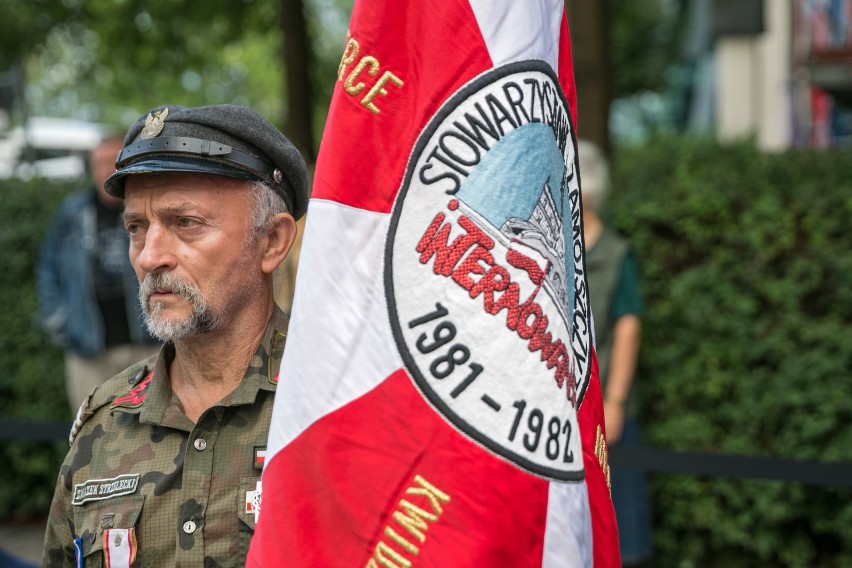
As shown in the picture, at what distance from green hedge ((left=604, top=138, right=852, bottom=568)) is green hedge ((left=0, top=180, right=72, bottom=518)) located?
12.4ft

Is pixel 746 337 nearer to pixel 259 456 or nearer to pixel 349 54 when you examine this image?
pixel 259 456

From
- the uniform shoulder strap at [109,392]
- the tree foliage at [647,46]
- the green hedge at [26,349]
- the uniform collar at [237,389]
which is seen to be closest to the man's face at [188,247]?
the uniform collar at [237,389]

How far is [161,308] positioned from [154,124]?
1.24 ft

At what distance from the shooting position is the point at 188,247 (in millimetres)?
2209

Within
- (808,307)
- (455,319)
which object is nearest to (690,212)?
(808,307)

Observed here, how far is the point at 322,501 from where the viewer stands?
1854mm

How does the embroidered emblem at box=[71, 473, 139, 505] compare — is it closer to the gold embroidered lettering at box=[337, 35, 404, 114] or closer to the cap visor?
the cap visor

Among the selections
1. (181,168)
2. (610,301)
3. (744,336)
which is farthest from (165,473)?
(744,336)

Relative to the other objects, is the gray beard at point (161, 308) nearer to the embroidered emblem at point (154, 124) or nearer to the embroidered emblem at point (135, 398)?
the embroidered emblem at point (135, 398)

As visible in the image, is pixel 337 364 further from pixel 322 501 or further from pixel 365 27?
pixel 365 27

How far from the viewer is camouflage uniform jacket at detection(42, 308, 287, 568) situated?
2.16 meters

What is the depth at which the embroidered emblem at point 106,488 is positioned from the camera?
2213 millimetres

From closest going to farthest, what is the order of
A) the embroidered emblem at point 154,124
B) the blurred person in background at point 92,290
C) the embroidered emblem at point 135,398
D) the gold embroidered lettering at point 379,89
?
1. the gold embroidered lettering at point 379,89
2. the embroidered emblem at point 154,124
3. the embroidered emblem at point 135,398
4. the blurred person in background at point 92,290

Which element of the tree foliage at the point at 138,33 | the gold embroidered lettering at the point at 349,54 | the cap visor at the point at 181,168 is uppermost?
the tree foliage at the point at 138,33
